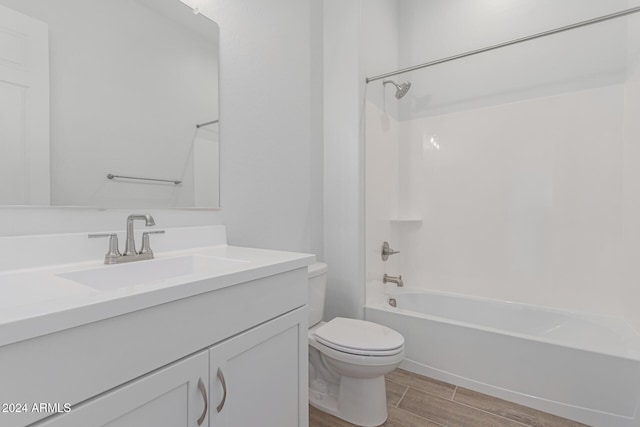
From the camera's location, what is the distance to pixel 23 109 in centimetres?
88

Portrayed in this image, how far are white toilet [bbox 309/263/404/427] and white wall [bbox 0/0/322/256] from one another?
0.39 meters

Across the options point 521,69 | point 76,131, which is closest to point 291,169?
point 76,131

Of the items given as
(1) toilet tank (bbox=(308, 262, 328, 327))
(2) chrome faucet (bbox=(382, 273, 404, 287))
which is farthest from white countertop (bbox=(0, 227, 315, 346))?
(2) chrome faucet (bbox=(382, 273, 404, 287))

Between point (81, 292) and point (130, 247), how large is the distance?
0.35 meters

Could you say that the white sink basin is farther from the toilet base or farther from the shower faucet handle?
the shower faucet handle

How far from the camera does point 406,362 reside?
1.90 meters

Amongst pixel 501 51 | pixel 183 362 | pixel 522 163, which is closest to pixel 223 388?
pixel 183 362

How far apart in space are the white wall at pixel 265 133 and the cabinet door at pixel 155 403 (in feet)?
2.13

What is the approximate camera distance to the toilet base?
1447mm

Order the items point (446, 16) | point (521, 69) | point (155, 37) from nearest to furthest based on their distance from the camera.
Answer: point (155, 37)
point (521, 69)
point (446, 16)

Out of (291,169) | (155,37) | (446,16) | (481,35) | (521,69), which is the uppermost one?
(446,16)

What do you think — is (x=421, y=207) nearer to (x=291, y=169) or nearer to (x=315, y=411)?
(x=291, y=169)

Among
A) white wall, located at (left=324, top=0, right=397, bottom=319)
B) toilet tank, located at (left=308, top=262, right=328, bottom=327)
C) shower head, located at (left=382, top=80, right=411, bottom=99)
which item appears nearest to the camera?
toilet tank, located at (left=308, top=262, right=328, bottom=327)

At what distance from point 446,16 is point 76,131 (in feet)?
8.55
